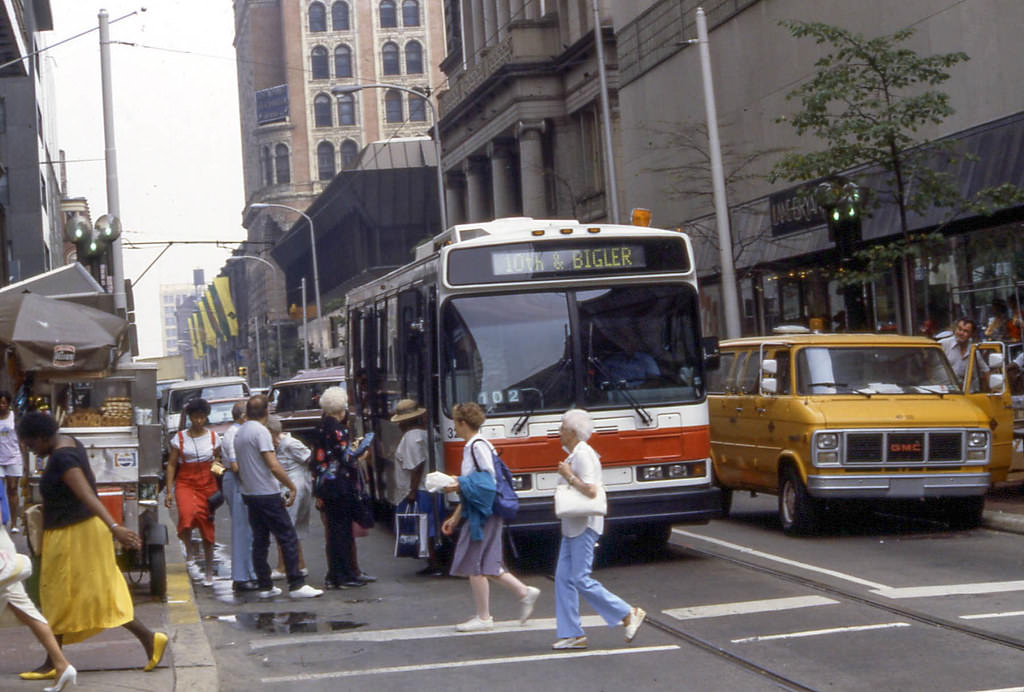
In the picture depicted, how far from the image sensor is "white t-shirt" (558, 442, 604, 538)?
9.58 metres

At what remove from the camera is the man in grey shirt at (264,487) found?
12664 mm

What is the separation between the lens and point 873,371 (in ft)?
50.7

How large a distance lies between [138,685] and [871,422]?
27.2ft

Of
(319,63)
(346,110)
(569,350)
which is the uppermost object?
(319,63)

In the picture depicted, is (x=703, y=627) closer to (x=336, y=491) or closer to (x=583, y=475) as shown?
(x=583, y=475)

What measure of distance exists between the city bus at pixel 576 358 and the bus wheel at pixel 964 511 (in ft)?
9.62

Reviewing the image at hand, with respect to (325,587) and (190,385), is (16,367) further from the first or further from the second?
(190,385)

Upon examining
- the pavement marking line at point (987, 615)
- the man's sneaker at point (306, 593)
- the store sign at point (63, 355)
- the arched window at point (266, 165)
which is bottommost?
the pavement marking line at point (987, 615)

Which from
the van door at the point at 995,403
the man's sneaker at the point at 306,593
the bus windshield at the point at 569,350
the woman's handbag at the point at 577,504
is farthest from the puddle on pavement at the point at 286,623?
the van door at the point at 995,403

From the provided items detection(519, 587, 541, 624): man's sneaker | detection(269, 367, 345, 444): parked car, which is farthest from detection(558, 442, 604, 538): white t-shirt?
detection(269, 367, 345, 444): parked car

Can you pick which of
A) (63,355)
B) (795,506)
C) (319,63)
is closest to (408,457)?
(63,355)

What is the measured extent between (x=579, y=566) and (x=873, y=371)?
6.78 meters

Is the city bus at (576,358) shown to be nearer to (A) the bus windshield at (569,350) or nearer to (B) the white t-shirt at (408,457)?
(A) the bus windshield at (569,350)

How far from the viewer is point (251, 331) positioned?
14450 centimetres
